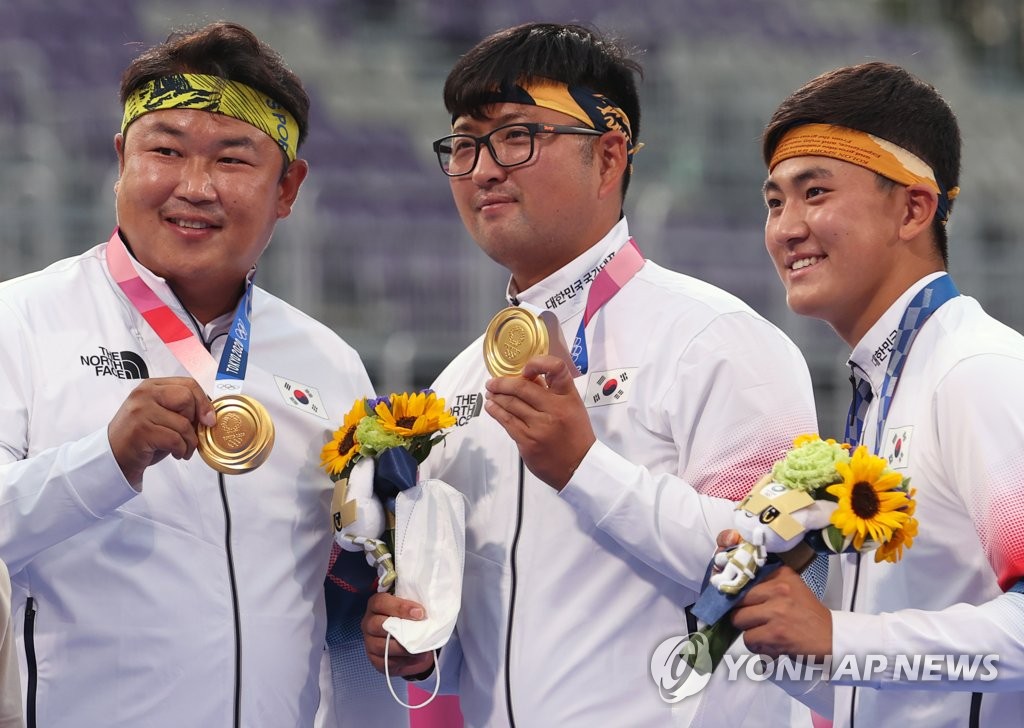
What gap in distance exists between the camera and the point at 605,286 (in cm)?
318

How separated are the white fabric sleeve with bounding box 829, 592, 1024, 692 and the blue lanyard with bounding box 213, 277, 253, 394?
144cm

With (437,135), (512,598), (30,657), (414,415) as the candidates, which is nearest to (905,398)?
(512,598)

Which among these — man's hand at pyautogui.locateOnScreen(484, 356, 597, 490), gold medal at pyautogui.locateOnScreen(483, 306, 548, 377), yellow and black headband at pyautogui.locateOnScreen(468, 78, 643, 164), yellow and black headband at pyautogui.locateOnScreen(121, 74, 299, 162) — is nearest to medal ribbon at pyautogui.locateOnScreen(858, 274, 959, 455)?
man's hand at pyautogui.locateOnScreen(484, 356, 597, 490)

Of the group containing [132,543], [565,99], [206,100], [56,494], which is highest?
[565,99]

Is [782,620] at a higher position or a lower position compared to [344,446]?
lower

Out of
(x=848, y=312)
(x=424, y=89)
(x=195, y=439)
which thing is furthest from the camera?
(x=424, y=89)

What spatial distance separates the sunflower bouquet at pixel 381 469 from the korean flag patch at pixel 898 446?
97cm

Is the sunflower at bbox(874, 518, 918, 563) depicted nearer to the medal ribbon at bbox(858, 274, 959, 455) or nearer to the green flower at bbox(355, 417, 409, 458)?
the medal ribbon at bbox(858, 274, 959, 455)

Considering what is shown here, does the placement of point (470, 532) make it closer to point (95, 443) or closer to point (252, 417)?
point (252, 417)

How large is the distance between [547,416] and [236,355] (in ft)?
2.80

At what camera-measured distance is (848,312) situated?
3.08m

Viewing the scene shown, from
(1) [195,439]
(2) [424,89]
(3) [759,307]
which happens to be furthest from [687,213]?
(1) [195,439]

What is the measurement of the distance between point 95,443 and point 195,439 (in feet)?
0.68

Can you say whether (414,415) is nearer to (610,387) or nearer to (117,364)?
(610,387)
